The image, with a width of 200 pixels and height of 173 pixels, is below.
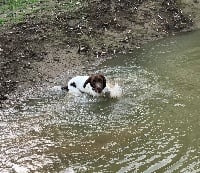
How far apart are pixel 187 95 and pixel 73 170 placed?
3783 mm

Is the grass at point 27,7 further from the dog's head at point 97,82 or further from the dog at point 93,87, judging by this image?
the dog's head at point 97,82

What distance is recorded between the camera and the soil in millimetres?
13078

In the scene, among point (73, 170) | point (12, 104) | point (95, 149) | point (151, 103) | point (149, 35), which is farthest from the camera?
point (149, 35)

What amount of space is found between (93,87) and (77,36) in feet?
14.3

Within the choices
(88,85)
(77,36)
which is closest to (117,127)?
(88,85)

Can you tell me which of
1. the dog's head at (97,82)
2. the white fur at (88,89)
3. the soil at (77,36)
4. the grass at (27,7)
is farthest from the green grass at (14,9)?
the dog's head at (97,82)

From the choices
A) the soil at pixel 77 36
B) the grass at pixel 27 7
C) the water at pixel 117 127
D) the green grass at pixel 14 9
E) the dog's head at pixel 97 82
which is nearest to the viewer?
the water at pixel 117 127

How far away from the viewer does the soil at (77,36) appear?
1308 cm

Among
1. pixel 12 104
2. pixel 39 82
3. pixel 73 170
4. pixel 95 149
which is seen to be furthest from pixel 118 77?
pixel 73 170

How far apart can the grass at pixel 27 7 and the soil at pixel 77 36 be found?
18.9 inches

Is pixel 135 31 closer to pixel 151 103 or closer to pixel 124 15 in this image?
pixel 124 15

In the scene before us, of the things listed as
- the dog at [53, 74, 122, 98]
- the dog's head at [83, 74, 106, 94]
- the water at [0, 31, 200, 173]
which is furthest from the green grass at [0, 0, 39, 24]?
the dog's head at [83, 74, 106, 94]

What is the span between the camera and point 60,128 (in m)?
9.58

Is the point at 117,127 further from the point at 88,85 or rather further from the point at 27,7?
the point at 27,7
